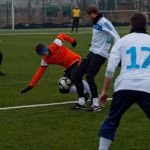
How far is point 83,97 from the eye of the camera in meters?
11.3

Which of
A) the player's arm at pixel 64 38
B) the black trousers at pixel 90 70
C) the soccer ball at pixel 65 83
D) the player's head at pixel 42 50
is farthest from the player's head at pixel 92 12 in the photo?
the soccer ball at pixel 65 83

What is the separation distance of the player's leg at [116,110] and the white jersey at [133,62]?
0.08m

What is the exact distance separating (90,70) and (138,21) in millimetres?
3937

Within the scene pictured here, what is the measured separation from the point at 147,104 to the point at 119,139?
197 cm

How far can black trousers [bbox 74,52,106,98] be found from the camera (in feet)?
35.7

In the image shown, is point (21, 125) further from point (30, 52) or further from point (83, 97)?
point (30, 52)

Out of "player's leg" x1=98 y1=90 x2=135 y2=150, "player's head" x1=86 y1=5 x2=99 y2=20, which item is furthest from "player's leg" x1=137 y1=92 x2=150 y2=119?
"player's head" x1=86 y1=5 x2=99 y2=20

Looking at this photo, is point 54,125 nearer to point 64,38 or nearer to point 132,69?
point 64,38

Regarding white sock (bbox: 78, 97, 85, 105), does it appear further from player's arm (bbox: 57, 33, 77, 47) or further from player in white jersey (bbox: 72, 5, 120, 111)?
player's arm (bbox: 57, 33, 77, 47)

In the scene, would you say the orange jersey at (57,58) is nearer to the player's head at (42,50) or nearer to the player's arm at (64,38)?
the player's arm at (64,38)

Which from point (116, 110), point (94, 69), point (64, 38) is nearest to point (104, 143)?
point (116, 110)

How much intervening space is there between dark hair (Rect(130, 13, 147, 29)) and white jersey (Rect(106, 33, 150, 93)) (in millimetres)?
122

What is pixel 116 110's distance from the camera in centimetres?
711

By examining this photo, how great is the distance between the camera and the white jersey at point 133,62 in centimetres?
694
